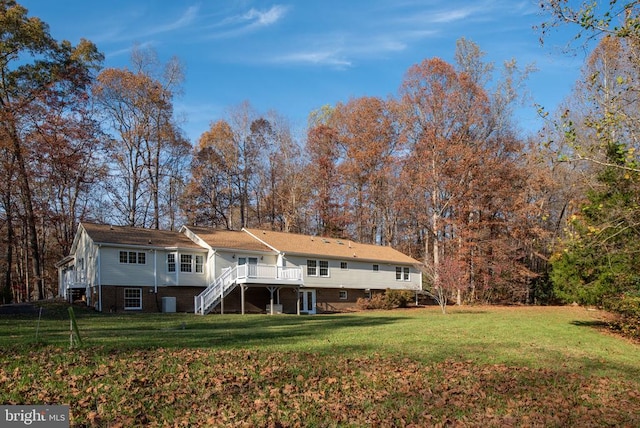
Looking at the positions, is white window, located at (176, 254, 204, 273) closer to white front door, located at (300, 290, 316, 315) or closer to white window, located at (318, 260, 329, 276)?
white front door, located at (300, 290, 316, 315)

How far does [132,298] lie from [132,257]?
211cm

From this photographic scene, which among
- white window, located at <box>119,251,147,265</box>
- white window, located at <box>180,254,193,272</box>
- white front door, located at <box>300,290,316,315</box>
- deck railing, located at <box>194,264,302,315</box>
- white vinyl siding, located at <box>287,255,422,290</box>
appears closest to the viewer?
white window, located at <box>119,251,147,265</box>

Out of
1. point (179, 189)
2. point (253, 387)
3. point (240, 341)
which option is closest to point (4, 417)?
point (253, 387)

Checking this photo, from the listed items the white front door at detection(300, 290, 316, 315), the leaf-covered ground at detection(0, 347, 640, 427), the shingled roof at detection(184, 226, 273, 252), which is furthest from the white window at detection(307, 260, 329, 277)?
the leaf-covered ground at detection(0, 347, 640, 427)

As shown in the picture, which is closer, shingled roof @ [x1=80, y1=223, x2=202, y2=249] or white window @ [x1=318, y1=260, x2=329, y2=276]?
shingled roof @ [x1=80, y1=223, x2=202, y2=249]

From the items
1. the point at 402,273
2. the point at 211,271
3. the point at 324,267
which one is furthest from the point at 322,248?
the point at 211,271

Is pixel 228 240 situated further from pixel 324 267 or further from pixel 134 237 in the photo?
pixel 324 267

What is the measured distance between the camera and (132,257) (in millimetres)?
25391

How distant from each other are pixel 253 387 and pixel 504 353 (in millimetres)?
6833

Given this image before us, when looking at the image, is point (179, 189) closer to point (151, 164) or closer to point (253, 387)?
point (151, 164)

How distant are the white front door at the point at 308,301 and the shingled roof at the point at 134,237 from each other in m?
7.41

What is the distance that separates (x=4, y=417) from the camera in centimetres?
543

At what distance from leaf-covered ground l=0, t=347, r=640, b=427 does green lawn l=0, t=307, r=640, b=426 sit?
0.06ft

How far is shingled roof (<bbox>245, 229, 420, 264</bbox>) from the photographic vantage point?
1221 inches
